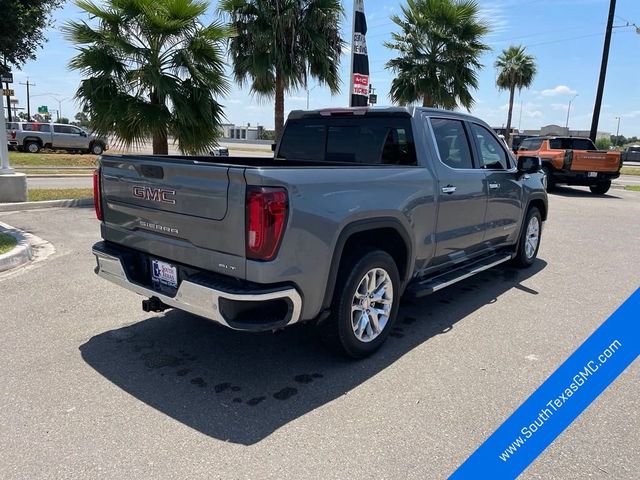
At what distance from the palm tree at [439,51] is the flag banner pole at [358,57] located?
8539 millimetres

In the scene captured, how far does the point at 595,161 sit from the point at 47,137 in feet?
86.2

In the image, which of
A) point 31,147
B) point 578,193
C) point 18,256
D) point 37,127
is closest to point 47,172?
point 31,147

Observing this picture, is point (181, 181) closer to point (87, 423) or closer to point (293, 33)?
point (87, 423)

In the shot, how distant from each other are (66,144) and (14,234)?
76.3ft

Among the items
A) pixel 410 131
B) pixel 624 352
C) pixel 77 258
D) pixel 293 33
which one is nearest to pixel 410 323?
pixel 410 131

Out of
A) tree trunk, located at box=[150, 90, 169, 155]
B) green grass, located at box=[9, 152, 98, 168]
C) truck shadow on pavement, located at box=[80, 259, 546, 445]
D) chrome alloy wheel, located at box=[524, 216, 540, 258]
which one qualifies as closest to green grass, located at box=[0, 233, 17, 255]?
truck shadow on pavement, located at box=[80, 259, 546, 445]

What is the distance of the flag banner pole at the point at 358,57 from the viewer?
9.58 metres

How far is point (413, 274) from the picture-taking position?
446cm

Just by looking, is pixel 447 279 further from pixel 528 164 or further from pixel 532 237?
pixel 532 237

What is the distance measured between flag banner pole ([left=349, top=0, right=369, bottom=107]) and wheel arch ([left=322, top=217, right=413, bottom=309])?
19.7 ft

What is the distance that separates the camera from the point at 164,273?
140 inches

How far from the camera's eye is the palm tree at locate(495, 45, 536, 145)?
133 ft

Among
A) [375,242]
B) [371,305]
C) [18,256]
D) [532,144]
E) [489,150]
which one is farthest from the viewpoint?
[532,144]

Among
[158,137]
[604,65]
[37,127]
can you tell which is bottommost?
[158,137]
